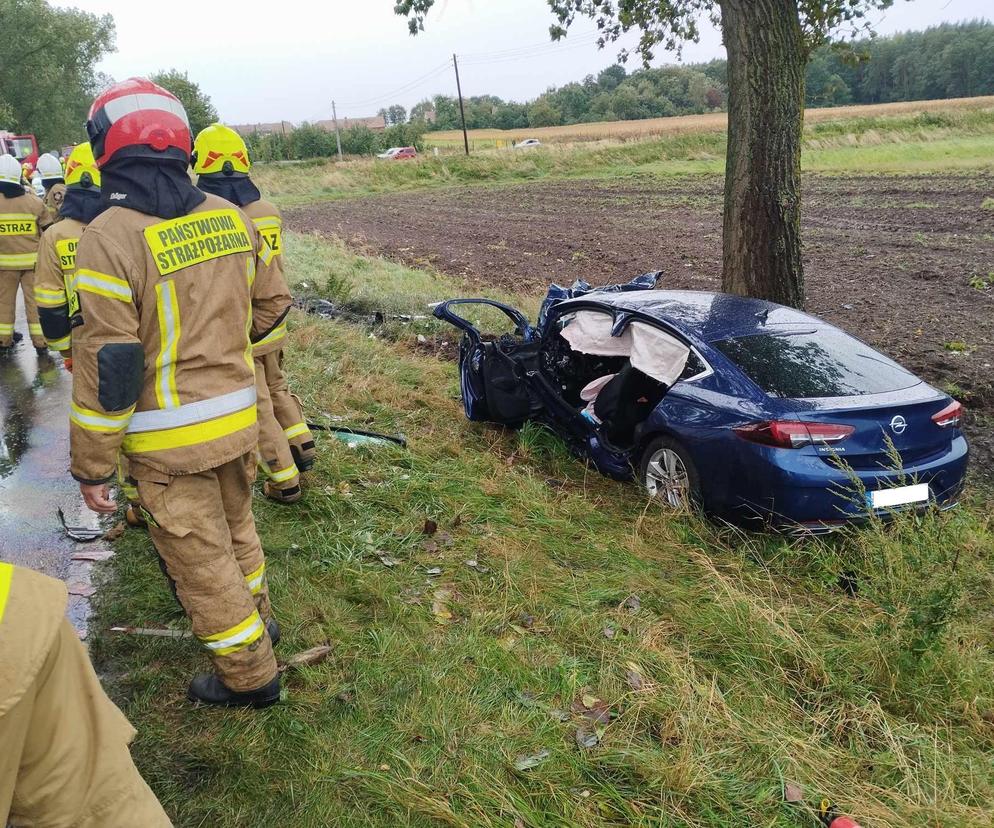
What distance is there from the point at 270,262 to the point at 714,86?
79.8 metres

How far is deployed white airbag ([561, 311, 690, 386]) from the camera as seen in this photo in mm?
4910

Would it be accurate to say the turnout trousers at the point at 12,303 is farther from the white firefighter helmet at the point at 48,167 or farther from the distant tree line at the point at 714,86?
the distant tree line at the point at 714,86

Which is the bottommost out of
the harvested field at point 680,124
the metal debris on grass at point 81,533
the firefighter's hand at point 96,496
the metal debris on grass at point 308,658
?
the metal debris on grass at point 308,658

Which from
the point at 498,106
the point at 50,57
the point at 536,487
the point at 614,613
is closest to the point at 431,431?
the point at 536,487

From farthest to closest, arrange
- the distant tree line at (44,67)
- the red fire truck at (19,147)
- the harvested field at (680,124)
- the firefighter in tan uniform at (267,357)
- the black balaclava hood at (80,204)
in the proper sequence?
the distant tree line at (44,67) < the harvested field at (680,124) < the red fire truck at (19,147) < the black balaclava hood at (80,204) < the firefighter in tan uniform at (267,357)

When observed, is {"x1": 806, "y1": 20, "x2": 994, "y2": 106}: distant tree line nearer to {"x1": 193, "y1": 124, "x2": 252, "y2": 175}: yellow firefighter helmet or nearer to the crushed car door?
the crushed car door

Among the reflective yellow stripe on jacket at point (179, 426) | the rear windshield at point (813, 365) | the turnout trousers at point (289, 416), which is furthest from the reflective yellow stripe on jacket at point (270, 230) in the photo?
the rear windshield at point (813, 365)

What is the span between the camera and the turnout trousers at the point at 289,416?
464 cm

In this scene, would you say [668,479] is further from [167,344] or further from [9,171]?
[9,171]

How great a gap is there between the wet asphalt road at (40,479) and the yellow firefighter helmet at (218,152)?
2157 millimetres

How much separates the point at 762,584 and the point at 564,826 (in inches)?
78.8

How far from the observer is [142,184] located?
2.56m

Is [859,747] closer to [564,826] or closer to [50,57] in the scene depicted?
[564,826]

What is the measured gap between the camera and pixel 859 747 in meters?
2.75
